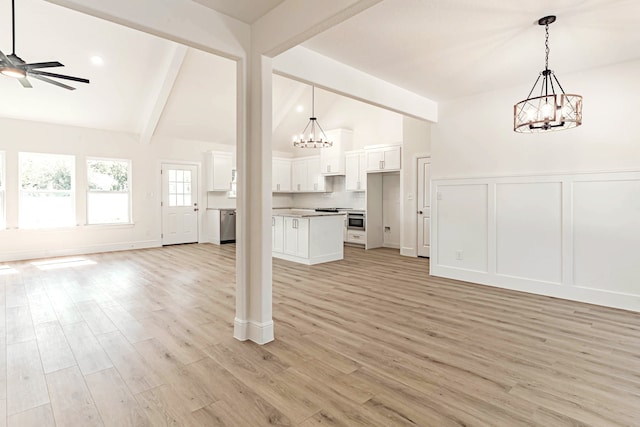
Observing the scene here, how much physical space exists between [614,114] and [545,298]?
229cm

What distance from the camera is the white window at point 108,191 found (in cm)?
726

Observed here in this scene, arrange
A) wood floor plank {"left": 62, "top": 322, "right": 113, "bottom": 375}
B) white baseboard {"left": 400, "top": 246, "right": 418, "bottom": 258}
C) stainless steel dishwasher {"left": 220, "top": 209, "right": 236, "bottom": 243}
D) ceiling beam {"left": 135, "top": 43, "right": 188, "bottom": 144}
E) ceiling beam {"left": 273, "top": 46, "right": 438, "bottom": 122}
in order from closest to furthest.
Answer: wood floor plank {"left": 62, "top": 322, "right": 113, "bottom": 375} → ceiling beam {"left": 273, "top": 46, "right": 438, "bottom": 122} → ceiling beam {"left": 135, "top": 43, "right": 188, "bottom": 144} → white baseboard {"left": 400, "top": 246, "right": 418, "bottom": 258} → stainless steel dishwasher {"left": 220, "top": 209, "right": 236, "bottom": 243}

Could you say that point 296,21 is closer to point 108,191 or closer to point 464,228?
point 464,228

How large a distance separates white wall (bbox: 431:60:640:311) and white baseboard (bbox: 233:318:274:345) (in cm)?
331

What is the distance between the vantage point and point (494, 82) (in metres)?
4.21

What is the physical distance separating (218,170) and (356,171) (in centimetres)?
376

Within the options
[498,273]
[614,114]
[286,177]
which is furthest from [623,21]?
[286,177]

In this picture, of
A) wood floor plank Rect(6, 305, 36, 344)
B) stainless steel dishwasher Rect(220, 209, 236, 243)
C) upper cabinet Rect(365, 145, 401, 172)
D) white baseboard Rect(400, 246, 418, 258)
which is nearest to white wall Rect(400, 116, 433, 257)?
white baseboard Rect(400, 246, 418, 258)

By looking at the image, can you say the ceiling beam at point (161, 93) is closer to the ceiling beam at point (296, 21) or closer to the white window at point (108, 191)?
the white window at point (108, 191)

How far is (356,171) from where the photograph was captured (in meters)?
8.31

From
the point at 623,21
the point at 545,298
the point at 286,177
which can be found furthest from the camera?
the point at 286,177

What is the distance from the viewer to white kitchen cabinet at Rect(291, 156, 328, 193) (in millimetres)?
9406

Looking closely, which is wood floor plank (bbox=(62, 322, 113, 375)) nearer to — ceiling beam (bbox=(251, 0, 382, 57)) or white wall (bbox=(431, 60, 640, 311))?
ceiling beam (bbox=(251, 0, 382, 57))

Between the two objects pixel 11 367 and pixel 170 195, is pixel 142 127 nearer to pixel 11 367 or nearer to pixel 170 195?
pixel 170 195
